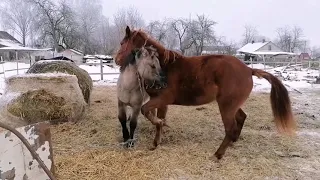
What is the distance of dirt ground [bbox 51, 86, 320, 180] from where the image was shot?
3.05 metres

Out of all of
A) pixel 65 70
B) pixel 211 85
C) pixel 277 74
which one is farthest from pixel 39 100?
pixel 277 74

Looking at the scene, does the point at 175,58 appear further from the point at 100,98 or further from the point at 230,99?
the point at 100,98

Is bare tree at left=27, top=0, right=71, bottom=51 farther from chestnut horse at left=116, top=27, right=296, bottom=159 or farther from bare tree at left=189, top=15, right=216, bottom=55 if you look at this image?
chestnut horse at left=116, top=27, right=296, bottom=159

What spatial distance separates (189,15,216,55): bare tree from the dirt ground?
101ft

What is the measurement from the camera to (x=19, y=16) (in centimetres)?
5119

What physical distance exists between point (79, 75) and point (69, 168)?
333 centimetres

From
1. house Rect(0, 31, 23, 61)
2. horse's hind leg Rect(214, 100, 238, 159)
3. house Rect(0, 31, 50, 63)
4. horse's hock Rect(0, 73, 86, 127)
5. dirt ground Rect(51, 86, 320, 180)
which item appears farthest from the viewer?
house Rect(0, 31, 23, 61)

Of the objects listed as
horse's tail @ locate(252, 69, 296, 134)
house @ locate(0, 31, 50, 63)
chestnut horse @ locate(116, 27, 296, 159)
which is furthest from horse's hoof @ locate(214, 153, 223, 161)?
house @ locate(0, 31, 50, 63)

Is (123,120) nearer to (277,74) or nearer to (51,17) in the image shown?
(277,74)

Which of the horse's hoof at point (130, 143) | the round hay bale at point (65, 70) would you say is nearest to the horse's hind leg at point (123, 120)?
the horse's hoof at point (130, 143)

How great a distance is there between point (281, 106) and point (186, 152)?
1345 millimetres

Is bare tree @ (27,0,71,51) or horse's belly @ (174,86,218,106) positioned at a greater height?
bare tree @ (27,0,71,51)

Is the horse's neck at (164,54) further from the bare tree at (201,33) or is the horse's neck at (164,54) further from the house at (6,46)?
the house at (6,46)

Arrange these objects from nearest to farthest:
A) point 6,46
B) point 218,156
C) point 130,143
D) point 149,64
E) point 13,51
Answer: point 218,156
point 149,64
point 130,143
point 13,51
point 6,46
